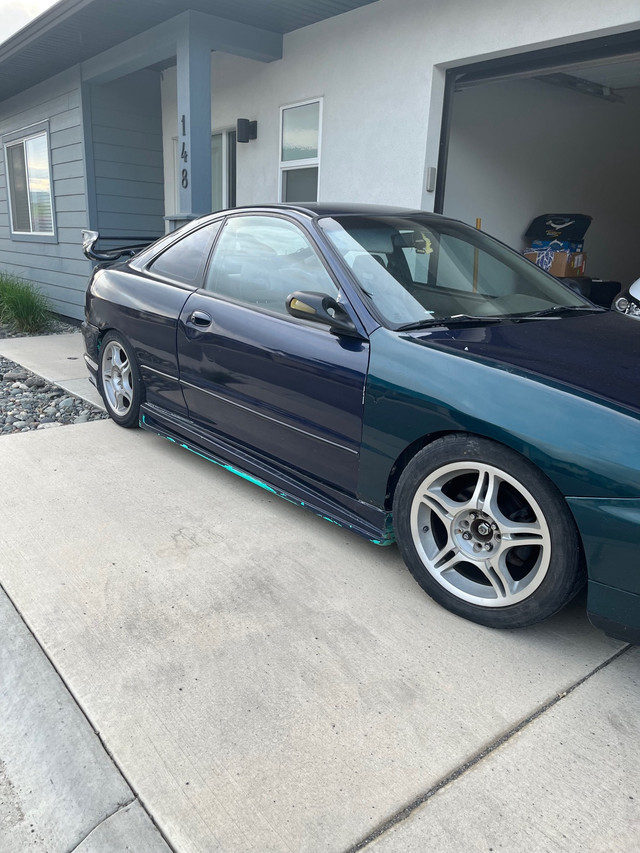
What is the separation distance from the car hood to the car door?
17.8 inches

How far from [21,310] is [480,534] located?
771cm

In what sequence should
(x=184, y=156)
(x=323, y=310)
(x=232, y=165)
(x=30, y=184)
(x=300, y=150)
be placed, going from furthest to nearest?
1. (x=30, y=184)
2. (x=232, y=165)
3. (x=300, y=150)
4. (x=184, y=156)
5. (x=323, y=310)

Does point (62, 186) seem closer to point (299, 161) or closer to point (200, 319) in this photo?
point (299, 161)

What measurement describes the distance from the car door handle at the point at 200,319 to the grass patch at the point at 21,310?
5.87m

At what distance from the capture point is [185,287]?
3.61 metres

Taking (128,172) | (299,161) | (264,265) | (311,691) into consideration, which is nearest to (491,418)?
(311,691)

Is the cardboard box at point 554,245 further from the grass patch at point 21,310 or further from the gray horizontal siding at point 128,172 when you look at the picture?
the grass patch at point 21,310

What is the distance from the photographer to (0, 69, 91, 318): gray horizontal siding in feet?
28.0

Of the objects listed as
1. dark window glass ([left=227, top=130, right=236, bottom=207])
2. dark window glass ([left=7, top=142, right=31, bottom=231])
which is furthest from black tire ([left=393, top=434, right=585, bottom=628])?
dark window glass ([left=7, top=142, right=31, bottom=231])

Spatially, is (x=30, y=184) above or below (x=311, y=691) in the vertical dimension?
above

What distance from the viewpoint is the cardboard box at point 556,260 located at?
7379mm

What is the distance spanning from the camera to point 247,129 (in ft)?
23.3

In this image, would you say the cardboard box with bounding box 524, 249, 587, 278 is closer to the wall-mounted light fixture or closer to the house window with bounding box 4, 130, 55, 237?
the wall-mounted light fixture

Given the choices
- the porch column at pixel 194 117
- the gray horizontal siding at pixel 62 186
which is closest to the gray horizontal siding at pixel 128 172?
the gray horizontal siding at pixel 62 186
